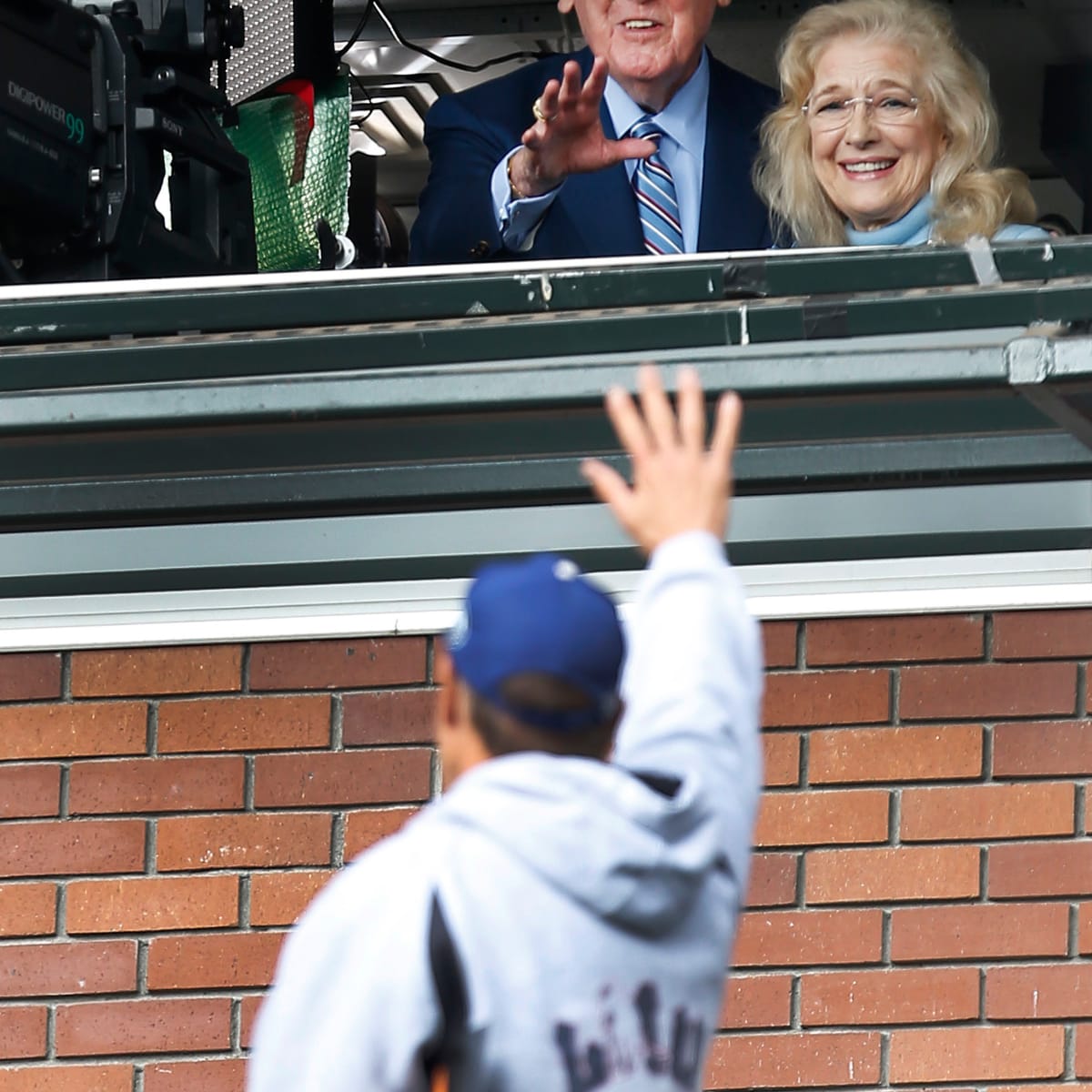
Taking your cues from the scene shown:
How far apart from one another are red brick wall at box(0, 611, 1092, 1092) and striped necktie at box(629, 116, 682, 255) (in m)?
0.70

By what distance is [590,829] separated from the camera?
1686 mm

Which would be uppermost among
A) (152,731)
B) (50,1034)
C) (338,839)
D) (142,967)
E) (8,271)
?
(8,271)

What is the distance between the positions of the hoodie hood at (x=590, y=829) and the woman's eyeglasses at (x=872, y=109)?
76.0 inches

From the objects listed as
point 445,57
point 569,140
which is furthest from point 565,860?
point 445,57

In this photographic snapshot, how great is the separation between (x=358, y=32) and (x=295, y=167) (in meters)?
0.59

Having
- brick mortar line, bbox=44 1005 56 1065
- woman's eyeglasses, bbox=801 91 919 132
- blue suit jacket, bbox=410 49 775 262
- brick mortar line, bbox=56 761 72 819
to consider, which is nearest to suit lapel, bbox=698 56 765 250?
blue suit jacket, bbox=410 49 775 262

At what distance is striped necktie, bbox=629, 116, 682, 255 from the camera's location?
3.53m

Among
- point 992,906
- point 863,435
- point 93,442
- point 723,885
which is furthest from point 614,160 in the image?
point 723,885

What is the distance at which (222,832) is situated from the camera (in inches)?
139

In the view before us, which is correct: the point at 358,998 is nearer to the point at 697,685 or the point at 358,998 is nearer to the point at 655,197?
the point at 697,685

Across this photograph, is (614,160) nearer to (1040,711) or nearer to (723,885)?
(1040,711)

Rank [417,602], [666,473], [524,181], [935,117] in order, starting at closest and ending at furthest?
[666,473] < [524,181] < [935,117] < [417,602]

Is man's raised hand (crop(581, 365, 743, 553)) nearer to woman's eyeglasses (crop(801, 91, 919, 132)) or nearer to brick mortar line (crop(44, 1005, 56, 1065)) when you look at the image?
woman's eyeglasses (crop(801, 91, 919, 132))

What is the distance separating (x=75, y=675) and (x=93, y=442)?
3.16ft
